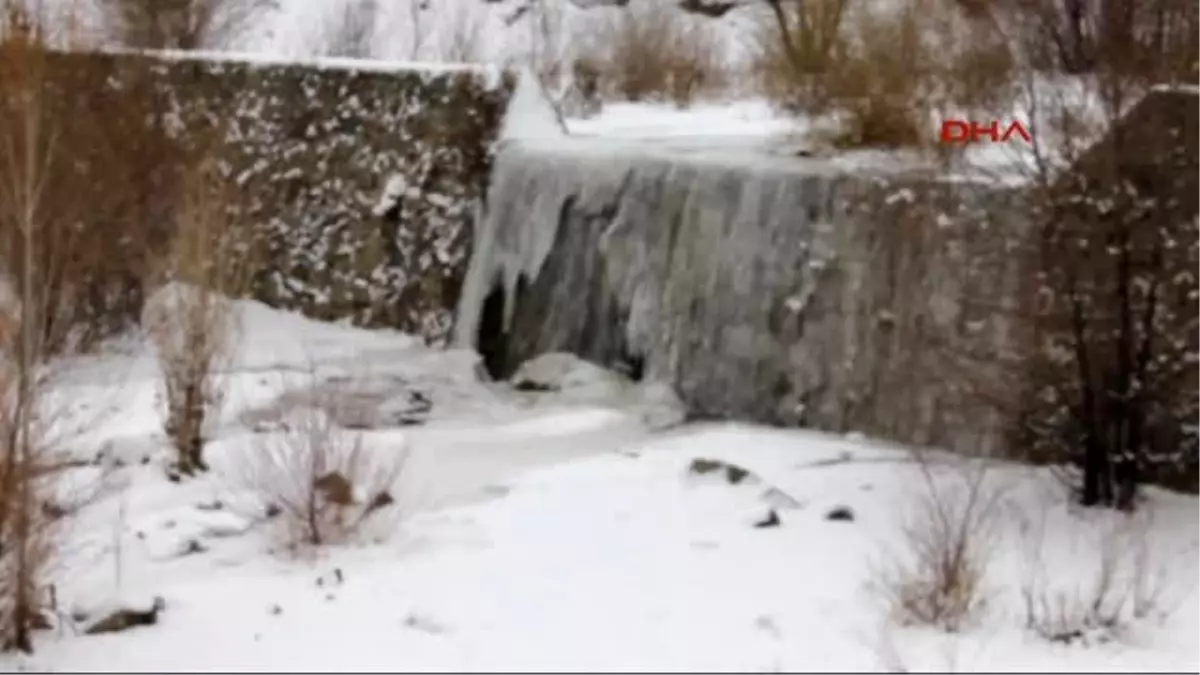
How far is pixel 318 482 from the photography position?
20.1 ft

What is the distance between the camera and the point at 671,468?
733 cm

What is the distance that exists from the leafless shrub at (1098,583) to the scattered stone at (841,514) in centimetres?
66

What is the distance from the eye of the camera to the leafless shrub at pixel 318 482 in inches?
241

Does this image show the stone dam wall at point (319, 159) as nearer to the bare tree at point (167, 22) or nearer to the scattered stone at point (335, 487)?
the bare tree at point (167, 22)

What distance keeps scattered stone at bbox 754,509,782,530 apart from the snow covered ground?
0.02 metres

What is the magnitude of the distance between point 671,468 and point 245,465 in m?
1.76

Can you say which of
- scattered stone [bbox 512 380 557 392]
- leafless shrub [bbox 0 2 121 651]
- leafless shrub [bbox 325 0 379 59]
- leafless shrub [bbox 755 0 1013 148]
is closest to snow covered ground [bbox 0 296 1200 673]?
leafless shrub [bbox 0 2 121 651]

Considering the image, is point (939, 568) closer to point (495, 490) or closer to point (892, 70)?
point (495, 490)

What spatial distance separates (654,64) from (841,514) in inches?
360

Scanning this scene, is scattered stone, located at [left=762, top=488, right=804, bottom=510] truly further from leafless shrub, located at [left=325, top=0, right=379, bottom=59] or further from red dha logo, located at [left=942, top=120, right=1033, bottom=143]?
leafless shrub, located at [left=325, top=0, right=379, bottom=59]

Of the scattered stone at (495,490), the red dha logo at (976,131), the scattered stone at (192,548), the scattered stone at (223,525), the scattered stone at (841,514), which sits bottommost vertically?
the scattered stone at (495,490)

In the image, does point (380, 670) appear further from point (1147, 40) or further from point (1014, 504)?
point (1147, 40)

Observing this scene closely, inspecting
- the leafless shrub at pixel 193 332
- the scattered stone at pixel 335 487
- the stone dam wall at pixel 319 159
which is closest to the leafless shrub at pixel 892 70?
the stone dam wall at pixel 319 159

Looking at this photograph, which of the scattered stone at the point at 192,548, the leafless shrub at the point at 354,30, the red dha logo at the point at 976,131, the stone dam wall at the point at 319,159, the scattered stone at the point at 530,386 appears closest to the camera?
the scattered stone at the point at 192,548
